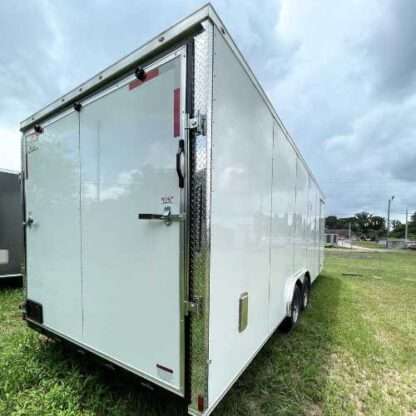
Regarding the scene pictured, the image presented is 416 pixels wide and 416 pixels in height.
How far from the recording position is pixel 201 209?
1.50 meters

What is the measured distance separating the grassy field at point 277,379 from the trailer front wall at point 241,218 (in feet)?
1.68

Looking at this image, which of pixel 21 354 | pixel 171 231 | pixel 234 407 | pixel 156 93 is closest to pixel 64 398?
pixel 21 354

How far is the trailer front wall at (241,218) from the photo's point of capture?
5.22ft

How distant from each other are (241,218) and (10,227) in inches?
220

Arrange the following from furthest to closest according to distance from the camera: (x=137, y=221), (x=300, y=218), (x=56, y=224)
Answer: (x=300, y=218), (x=56, y=224), (x=137, y=221)

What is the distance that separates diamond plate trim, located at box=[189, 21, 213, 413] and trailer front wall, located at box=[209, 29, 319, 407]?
0.06 metres

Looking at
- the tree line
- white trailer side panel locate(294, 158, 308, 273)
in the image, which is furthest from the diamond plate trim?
the tree line

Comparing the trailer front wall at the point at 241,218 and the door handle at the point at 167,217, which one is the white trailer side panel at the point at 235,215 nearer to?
the trailer front wall at the point at 241,218

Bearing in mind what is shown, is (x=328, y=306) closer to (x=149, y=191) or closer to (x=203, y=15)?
(x=149, y=191)

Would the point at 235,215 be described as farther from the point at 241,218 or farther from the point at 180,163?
the point at 180,163

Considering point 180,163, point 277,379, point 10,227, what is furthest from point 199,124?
point 10,227

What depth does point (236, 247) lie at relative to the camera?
6.10ft

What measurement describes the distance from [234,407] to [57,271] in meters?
2.12

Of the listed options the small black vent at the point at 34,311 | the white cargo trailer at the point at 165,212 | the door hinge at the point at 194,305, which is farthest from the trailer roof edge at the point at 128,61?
the small black vent at the point at 34,311
